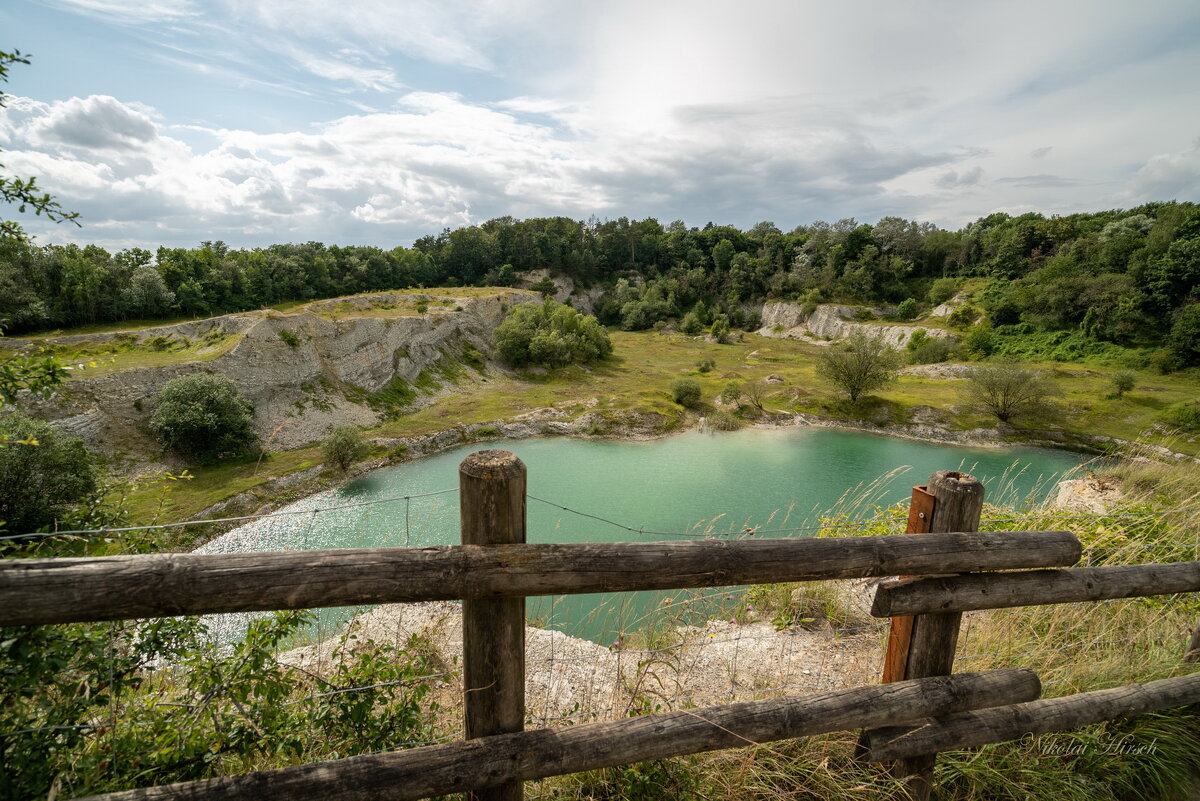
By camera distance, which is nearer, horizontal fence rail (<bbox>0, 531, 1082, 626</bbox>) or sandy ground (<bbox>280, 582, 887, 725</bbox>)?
horizontal fence rail (<bbox>0, 531, 1082, 626</bbox>)

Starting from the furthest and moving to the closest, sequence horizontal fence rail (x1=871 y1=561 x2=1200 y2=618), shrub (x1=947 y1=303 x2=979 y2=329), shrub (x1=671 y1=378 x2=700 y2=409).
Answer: shrub (x1=947 y1=303 x2=979 y2=329)
shrub (x1=671 y1=378 x2=700 y2=409)
horizontal fence rail (x1=871 y1=561 x2=1200 y2=618)

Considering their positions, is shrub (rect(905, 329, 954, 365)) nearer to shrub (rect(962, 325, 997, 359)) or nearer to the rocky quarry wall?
shrub (rect(962, 325, 997, 359))

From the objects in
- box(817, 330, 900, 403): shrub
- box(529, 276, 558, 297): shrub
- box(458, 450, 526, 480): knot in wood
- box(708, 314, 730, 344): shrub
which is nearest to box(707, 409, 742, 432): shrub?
box(817, 330, 900, 403): shrub

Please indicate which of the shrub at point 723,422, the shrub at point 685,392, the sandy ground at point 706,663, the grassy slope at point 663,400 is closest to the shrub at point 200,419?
the grassy slope at point 663,400

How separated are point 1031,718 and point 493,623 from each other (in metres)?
3.82

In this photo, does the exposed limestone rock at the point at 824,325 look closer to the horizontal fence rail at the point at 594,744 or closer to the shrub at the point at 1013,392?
the shrub at the point at 1013,392

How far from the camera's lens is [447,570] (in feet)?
7.91

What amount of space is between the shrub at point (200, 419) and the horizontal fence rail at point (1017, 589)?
35069 mm

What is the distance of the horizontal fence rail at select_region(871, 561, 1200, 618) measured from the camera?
3133mm

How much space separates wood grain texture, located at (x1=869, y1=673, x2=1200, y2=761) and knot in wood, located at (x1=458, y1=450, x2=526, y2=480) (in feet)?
9.78

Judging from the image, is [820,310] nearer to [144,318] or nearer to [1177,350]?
[1177,350]

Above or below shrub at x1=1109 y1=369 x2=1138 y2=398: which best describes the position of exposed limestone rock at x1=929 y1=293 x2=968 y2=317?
above

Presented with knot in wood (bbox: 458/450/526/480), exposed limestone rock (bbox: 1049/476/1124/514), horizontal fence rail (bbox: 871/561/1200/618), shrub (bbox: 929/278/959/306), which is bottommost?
exposed limestone rock (bbox: 1049/476/1124/514)

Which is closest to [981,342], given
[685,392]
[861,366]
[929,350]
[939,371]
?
[929,350]
